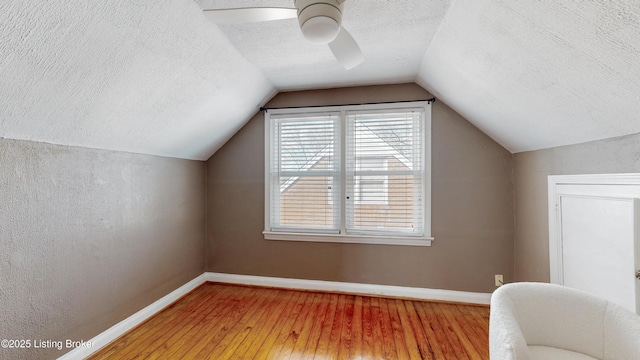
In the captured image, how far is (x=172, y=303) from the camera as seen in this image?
2619 millimetres

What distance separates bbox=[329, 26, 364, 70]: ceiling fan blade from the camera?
4.58 feet

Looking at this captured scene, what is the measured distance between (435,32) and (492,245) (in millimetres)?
2060

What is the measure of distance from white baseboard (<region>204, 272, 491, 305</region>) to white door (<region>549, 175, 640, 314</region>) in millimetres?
817

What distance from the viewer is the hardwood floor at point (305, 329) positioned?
1.89 metres

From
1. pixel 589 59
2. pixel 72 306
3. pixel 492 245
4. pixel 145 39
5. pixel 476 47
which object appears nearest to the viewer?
pixel 589 59

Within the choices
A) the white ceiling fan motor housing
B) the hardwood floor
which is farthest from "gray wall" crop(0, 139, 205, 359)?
the white ceiling fan motor housing

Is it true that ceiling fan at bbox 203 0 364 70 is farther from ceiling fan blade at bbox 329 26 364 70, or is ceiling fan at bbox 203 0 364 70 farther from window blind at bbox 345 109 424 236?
window blind at bbox 345 109 424 236

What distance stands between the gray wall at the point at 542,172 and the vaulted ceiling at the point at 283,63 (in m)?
0.08

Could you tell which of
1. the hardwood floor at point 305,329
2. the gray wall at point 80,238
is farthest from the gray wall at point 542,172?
the gray wall at point 80,238

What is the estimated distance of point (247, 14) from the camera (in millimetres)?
1217

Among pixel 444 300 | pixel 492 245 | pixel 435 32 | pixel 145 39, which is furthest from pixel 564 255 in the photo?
pixel 145 39

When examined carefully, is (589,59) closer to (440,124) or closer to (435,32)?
(435,32)

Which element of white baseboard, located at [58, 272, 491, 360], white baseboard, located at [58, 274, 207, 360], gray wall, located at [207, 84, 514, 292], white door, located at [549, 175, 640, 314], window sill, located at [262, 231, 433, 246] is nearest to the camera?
white door, located at [549, 175, 640, 314]

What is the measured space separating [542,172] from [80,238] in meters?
3.54
